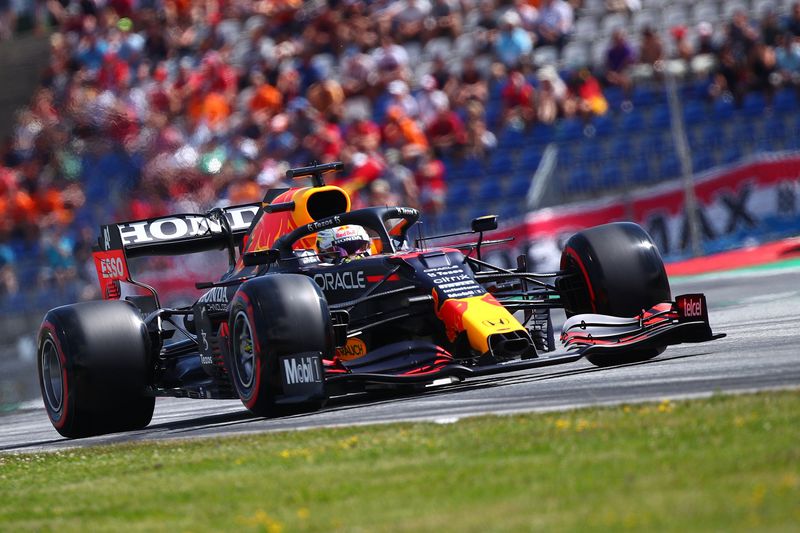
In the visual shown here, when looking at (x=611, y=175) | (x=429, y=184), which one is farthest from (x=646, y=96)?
(x=429, y=184)

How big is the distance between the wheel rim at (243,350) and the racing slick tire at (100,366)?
3.67 ft

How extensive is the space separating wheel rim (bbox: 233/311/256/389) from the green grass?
1.33m

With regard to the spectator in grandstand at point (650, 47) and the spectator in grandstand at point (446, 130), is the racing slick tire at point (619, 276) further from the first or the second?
the spectator in grandstand at point (446, 130)

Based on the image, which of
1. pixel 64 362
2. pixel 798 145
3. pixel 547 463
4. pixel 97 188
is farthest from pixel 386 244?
pixel 97 188

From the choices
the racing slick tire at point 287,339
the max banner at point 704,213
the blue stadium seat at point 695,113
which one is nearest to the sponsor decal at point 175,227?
the racing slick tire at point 287,339

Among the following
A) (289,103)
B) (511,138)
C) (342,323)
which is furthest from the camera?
(289,103)

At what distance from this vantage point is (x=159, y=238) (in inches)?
491

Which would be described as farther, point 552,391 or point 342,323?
point 342,323

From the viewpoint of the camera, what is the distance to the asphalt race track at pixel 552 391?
8328 mm

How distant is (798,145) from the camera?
1866cm

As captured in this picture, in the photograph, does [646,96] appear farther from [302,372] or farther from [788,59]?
[302,372]

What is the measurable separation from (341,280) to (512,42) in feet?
36.1

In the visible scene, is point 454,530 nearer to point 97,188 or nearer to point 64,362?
point 64,362

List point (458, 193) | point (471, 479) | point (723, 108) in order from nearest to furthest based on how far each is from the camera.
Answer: point (471, 479) → point (723, 108) → point (458, 193)
